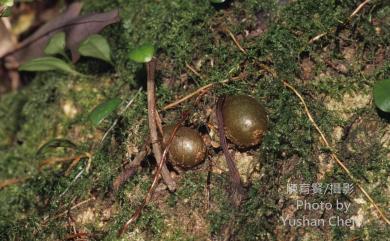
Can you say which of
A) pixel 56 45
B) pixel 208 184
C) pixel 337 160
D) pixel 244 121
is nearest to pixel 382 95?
pixel 337 160

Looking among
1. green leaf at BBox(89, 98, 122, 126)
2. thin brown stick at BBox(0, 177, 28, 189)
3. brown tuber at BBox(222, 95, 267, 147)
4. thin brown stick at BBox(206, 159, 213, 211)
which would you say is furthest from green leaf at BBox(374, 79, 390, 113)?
thin brown stick at BBox(0, 177, 28, 189)

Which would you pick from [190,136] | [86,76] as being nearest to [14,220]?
[86,76]

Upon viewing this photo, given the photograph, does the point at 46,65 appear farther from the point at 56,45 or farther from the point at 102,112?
the point at 102,112

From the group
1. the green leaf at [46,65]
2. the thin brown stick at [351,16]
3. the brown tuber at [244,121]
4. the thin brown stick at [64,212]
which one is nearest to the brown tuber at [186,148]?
the brown tuber at [244,121]

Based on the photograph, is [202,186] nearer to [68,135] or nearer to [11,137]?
[68,135]

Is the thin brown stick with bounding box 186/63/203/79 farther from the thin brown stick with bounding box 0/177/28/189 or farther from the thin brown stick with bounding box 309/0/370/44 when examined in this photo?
the thin brown stick with bounding box 0/177/28/189

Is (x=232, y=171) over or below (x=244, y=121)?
below
